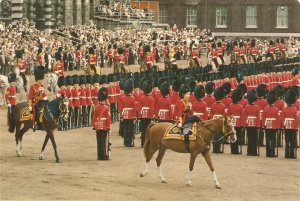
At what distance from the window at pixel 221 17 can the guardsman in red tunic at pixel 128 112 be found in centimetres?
5272

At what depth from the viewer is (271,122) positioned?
23.1 metres

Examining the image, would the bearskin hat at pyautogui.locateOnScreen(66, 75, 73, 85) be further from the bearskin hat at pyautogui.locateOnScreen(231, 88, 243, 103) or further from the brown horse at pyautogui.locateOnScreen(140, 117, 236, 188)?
the brown horse at pyautogui.locateOnScreen(140, 117, 236, 188)

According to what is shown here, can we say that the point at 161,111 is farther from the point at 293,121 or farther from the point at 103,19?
the point at 103,19

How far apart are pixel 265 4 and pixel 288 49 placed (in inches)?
613

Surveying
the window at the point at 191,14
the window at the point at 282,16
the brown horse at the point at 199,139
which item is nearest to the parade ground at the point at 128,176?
the brown horse at the point at 199,139

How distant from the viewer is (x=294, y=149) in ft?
77.0

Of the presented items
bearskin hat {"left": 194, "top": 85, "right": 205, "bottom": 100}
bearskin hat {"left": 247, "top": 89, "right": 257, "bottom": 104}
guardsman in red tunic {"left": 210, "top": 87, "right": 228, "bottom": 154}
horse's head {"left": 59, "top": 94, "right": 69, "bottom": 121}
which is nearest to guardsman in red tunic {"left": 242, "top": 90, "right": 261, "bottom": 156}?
bearskin hat {"left": 247, "top": 89, "right": 257, "bottom": 104}

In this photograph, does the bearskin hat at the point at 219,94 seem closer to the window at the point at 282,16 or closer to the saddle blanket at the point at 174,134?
the saddle blanket at the point at 174,134

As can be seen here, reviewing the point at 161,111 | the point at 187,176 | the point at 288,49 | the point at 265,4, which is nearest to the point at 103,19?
the point at 288,49

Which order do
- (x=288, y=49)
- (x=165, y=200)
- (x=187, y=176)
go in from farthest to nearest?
(x=288, y=49) < (x=187, y=176) < (x=165, y=200)

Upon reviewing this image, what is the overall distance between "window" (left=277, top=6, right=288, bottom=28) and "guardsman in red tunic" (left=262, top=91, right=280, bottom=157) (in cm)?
5314

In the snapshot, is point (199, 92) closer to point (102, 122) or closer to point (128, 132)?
point (102, 122)

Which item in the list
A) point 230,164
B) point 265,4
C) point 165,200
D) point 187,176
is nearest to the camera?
point 165,200

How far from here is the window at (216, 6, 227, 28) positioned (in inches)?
3024
